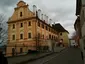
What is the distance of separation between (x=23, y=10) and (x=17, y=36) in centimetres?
819

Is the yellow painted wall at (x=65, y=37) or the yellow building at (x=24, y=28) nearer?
the yellow building at (x=24, y=28)

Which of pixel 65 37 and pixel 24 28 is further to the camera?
pixel 65 37

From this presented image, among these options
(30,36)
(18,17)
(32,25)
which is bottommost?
(30,36)

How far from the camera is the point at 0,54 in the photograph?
18.4ft

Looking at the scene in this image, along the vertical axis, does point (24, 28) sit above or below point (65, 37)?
above

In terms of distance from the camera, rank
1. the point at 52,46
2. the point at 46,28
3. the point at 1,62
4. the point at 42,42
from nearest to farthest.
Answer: the point at 1,62 < the point at 52,46 < the point at 42,42 < the point at 46,28

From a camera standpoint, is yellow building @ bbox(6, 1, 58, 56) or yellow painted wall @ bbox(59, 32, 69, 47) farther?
yellow painted wall @ bbox(59, 32, 69, 47)

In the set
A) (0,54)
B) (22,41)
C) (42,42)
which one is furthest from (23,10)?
(0,54)

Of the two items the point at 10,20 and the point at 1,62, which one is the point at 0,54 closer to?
the point at 1,62

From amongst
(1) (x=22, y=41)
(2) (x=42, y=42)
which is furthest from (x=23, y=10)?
(2) (x=42, y=42)

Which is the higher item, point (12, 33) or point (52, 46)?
point (12, 33)

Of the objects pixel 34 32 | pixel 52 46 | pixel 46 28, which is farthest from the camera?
pixel 46 28

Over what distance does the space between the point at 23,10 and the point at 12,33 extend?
8.27 m

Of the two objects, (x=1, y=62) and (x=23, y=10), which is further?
(x=23, y=10)
